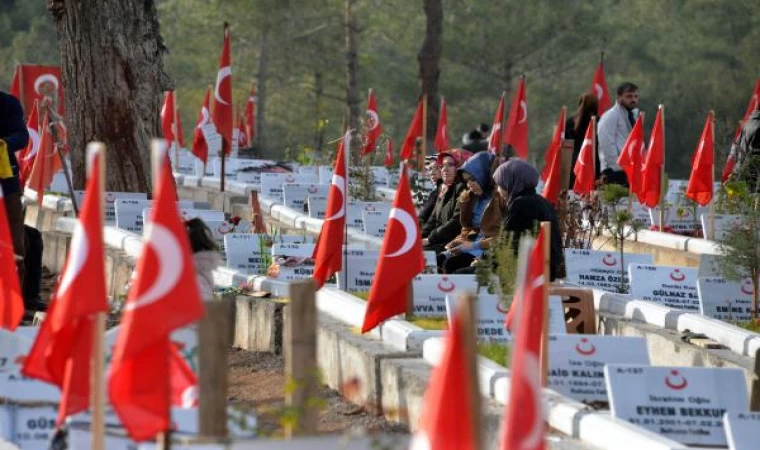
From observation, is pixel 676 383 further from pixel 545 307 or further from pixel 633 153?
pixel 633 153

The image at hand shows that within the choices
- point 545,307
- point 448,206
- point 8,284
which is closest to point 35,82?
point 448,206

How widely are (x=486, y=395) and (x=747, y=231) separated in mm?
3938

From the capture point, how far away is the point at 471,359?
6.44 m

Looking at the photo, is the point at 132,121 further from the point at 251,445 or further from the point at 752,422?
the point at 251,445

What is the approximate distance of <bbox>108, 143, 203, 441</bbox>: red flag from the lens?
7.11 metres

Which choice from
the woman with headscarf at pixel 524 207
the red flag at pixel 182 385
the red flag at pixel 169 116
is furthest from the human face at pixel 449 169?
the red flag at pixel 169 116

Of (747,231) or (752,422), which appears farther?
(747,231)

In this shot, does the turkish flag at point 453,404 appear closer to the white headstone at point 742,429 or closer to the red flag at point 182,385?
the red flag at point 182,385

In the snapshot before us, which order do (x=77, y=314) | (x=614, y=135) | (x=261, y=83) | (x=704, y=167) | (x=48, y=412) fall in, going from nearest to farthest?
1. (x=77, y=314)
2. (x=48, y=412)
3. (x=704, y=167)
4. (x=614, y=135)
5. (x=261, y=83)

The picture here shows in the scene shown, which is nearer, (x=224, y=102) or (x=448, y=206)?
(x=448, y=206)

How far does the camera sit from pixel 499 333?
1159 centimetres

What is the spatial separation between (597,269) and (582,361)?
4.79 meters

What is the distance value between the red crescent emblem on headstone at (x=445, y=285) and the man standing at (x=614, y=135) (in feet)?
29.6

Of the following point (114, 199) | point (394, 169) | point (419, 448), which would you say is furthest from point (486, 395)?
point (394, 169)
